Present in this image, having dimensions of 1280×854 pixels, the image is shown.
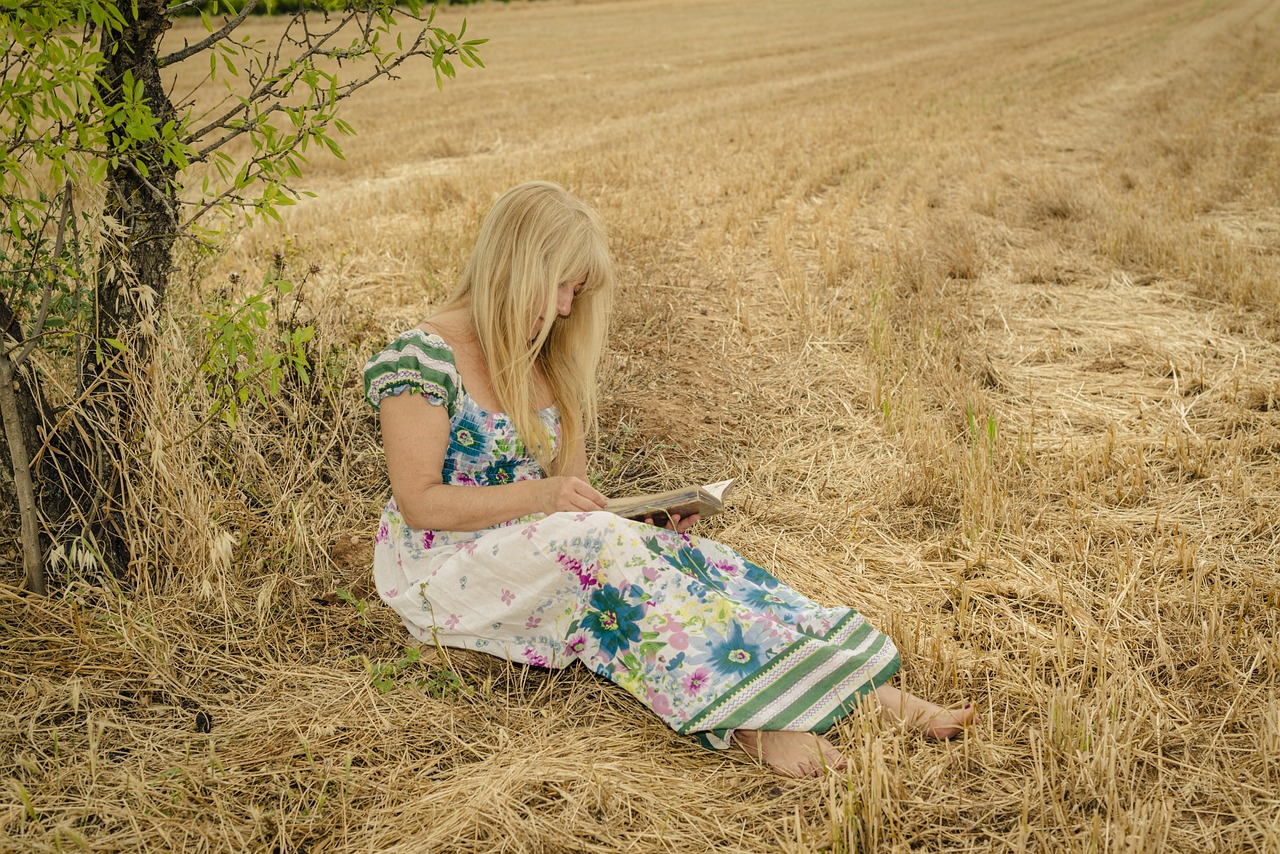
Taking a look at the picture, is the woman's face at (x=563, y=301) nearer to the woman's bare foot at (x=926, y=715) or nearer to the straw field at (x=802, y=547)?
the straw field at (x=802, y=547)

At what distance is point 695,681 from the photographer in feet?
7.71

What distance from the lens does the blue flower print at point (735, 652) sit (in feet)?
7.73

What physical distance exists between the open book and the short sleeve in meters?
0.57

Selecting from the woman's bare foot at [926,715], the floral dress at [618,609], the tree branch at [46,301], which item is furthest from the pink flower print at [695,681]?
the tree branch at [46,301]

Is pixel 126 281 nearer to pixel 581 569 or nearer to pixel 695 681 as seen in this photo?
pixel 581 569

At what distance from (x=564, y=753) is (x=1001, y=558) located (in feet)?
5.46

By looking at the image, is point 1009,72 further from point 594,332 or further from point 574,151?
point 594,332

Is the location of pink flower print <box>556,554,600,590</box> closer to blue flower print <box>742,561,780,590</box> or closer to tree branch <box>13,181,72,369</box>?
blue flower print <box>742,561,780,590</box>

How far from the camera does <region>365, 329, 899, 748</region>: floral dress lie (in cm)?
236

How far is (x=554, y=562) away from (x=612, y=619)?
0.22m

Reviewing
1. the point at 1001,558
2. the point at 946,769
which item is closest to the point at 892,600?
the point at 1001,558

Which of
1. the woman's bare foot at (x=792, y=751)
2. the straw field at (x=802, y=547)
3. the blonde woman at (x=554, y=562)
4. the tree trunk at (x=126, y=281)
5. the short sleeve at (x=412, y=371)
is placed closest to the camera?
the straw field at (x=802, y=547)

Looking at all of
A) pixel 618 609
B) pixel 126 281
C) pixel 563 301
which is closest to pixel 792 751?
pixel 618 609

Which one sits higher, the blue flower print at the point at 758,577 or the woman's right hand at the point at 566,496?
the woman's right hand at the point at 566,496
